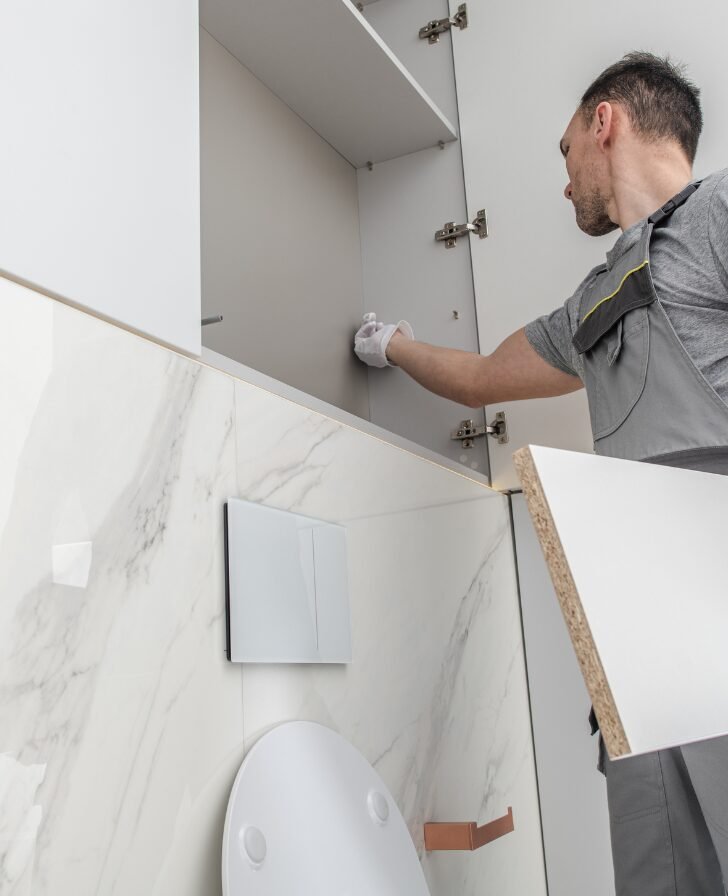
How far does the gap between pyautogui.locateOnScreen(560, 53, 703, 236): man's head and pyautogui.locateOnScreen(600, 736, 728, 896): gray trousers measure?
1.00m

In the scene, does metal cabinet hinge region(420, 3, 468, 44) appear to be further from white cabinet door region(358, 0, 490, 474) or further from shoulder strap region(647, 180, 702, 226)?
shoulder strap region(647, 180, 702, 226)

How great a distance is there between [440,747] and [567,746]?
1.48ft

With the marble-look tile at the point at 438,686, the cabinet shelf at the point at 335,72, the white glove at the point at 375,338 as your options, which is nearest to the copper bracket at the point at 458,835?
the marble-look tile at the point at 438,686

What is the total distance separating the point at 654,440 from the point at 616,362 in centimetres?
17

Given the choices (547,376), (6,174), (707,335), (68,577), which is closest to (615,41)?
(547,376)

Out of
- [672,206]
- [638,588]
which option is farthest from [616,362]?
[638,588]

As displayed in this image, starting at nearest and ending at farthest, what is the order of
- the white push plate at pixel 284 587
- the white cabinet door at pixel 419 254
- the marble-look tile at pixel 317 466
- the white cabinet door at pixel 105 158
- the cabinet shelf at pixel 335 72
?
→ the white cabinet door at pixel 105 158, the white push plate at pixel 284 587, the marble-look tile at pixel 317 466, the cabinet shelf at pixel 335 72, the white cabinet door at pixel 419 254

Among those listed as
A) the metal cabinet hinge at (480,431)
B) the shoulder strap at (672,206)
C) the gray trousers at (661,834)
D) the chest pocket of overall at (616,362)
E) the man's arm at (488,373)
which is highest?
the shoulder strap at (672,206)

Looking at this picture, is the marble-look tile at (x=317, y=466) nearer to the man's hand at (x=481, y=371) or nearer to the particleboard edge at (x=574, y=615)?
the man's hand at (x=481, y=371)

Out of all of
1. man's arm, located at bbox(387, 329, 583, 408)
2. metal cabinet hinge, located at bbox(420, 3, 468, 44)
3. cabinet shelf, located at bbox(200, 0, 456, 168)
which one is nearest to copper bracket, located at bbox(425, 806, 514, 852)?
man's arm, located at bbox(387, 329, 583, 408)

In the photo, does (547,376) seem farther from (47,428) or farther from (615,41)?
(47,428)

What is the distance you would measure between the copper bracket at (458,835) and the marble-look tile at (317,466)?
0.49 m

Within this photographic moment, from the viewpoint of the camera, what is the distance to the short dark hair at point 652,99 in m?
1.68

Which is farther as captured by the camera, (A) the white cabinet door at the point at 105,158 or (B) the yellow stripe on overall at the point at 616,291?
(B) the yellow stripe on overall at the point at 616,291
